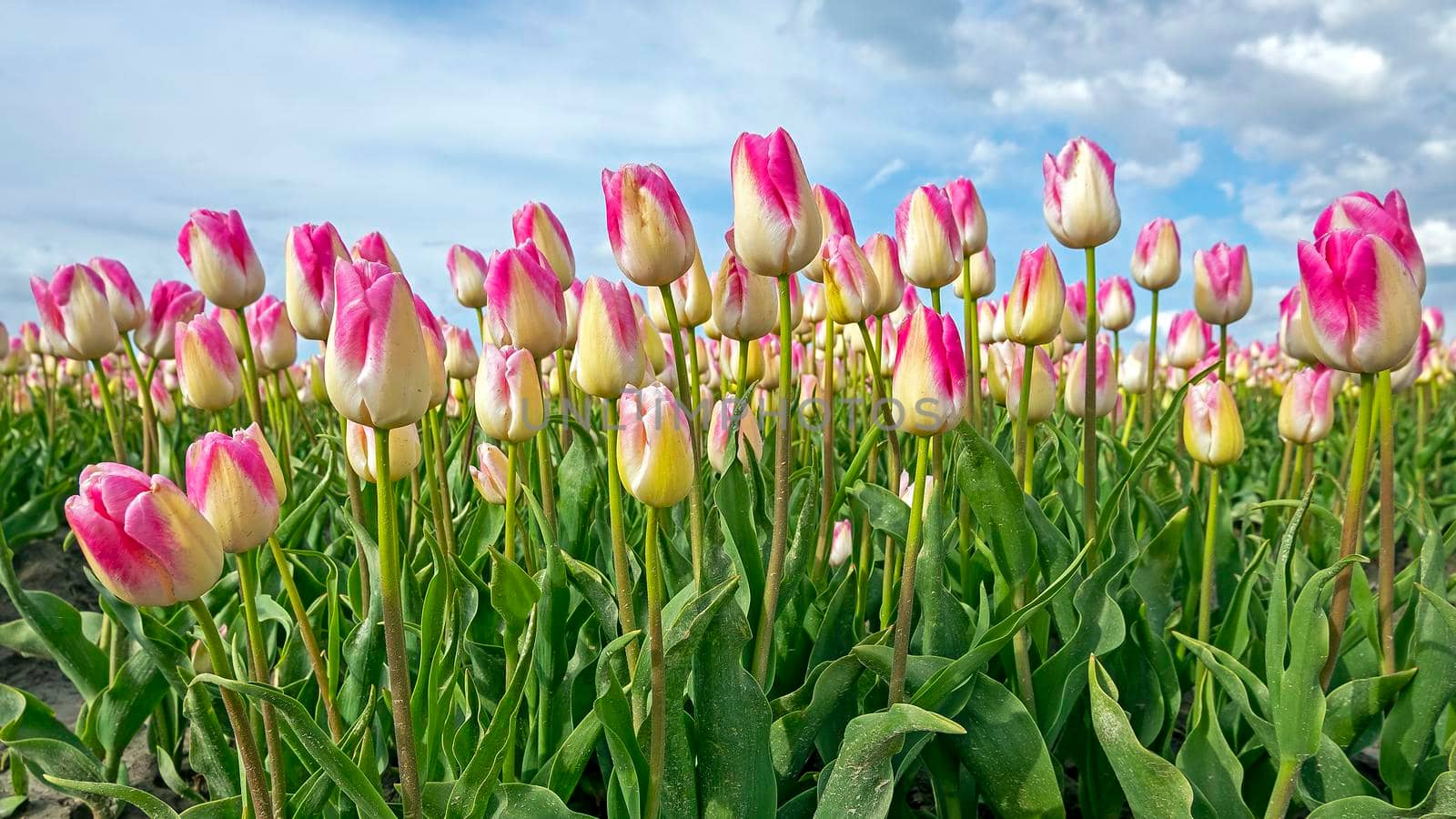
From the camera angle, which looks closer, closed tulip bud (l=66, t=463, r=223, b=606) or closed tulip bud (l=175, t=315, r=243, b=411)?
closed tulip bud (l=66, t=463, r=223, b=606)

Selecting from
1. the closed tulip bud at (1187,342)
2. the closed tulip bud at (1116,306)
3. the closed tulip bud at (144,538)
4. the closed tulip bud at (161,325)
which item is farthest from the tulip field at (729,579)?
the closed tulip bud at (1187,342)

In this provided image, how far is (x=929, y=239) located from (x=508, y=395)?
31.7 inches

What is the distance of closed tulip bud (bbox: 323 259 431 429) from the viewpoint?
113 centimetres

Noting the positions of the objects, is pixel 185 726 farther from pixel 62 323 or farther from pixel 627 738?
pixel 627 738

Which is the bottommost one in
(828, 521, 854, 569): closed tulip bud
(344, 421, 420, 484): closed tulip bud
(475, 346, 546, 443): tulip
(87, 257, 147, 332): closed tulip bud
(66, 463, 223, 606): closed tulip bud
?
(828, 521, 854, 569): closed tulip bud

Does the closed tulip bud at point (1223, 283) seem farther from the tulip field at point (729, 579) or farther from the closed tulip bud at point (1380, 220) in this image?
the closed tulip bud at point (1380, 220)

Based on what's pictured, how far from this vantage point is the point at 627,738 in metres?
1.43

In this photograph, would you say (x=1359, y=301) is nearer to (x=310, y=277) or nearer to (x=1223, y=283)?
(x=1223, y=283)

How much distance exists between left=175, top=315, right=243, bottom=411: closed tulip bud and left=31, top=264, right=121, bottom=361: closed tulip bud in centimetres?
51

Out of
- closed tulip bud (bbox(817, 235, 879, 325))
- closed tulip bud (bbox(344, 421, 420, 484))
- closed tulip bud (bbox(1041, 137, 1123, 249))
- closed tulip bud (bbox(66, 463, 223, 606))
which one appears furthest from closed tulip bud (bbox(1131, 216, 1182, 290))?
closed tulip bud (bbox(66, 463, 223, 606))

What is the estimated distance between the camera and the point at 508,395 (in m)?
1.72

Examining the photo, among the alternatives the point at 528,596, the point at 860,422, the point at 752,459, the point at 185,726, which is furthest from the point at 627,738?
the point at 860,422

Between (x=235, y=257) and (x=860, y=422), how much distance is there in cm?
256

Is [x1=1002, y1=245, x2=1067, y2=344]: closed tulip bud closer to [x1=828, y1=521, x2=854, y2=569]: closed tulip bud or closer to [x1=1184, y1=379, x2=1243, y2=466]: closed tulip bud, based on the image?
[x1=1184, y1=379, x2=1243, y2=466]: closed tulip bud
